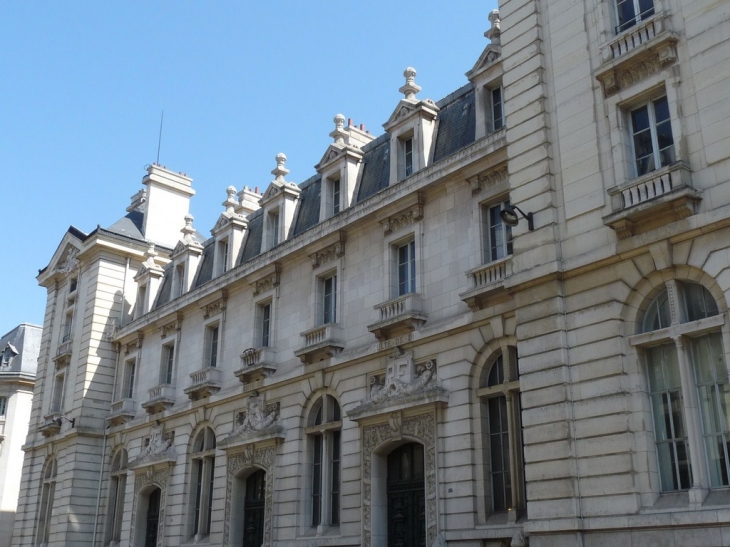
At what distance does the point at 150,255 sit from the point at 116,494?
10.7 meters

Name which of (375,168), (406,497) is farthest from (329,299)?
(406,497)

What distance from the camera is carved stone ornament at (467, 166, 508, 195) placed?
67.6 feet

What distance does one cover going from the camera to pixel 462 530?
19.0 metres

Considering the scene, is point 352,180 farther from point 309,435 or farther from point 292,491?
point 292,491

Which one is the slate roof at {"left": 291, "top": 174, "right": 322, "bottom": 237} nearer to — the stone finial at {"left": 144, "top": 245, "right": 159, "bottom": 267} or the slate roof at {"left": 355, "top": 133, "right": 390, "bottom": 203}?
the slate roof at {"left": 355, "top": 133, "right": 390, "bottom": 203}

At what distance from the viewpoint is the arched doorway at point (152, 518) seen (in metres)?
31.5

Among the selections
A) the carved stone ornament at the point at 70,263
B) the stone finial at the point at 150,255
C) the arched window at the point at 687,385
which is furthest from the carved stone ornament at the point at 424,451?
the carved stone ornament at the point at 70,263

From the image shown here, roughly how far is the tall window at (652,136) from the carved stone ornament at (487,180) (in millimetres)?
4437

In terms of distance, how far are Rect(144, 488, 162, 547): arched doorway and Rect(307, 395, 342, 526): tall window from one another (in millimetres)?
9517

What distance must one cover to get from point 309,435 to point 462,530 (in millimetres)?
7073

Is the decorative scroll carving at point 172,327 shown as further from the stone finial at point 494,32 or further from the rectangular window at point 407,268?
the stone finial at point 494,32

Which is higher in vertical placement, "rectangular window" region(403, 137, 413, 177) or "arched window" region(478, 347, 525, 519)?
"rectangular window" region(403, 137, 413, 177)

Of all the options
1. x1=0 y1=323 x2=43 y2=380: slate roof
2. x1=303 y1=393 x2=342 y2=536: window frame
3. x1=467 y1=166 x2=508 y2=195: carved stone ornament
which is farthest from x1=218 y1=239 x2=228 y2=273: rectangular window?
x1=0 y1=323 x2=43 y2=380: slate roof

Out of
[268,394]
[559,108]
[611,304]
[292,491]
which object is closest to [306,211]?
[268,394]
